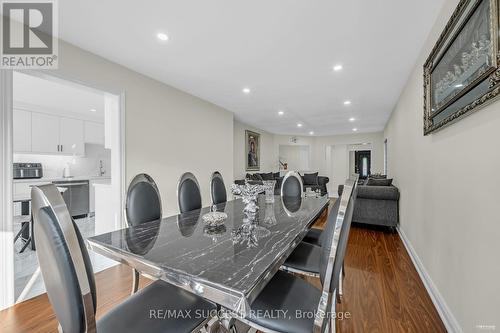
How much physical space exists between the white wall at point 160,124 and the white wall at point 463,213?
311 cm

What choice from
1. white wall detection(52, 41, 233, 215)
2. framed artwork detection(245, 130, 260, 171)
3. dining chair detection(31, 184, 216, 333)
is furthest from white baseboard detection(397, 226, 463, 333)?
framed artwork detection(245, 130, 260, 171)

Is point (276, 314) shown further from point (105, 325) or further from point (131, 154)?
point (131, 154)

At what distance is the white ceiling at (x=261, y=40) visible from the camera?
163 centimetres

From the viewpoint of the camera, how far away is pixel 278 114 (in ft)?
16.6

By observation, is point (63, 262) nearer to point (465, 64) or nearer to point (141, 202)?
point (141, 202)

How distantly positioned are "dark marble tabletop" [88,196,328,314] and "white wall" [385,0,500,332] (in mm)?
908

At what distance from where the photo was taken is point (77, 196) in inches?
181

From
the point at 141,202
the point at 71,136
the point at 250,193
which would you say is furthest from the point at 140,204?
the point at 71,136

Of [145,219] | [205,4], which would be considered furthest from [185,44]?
[145,219]

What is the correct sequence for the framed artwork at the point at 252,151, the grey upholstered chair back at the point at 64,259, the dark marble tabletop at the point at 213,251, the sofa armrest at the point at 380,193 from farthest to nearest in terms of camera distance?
the framed artwork at the point at 252,151 → the sofa armrest at the point at 380,193 → the dark marble tabletop at the point at 213,251 → the grey upholstered chair back at the point at 64,259

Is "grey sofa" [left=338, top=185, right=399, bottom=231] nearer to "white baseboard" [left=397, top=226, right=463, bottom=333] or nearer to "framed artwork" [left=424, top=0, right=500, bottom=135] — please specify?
"white baseboard" [left=397, top=226, right=463, bottom=333]

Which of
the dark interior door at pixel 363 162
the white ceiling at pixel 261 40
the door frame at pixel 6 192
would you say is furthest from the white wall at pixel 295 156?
the door frame at pixel 6 192

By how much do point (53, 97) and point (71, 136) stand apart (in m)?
1.29

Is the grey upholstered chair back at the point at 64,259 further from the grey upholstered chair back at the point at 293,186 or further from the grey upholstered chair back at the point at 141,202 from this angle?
the grey upholstered chair back at the point at 293,186
